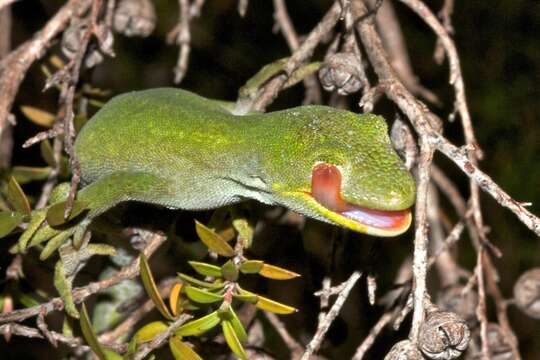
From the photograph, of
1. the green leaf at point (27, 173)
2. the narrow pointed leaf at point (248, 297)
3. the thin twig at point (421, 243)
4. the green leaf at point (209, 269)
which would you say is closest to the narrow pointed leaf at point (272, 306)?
the narrow pointed leaf at point (248, 297)

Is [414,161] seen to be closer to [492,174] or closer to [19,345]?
[492,174]

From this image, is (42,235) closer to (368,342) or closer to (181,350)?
(181,350)

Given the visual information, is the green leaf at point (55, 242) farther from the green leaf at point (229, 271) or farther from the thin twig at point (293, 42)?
the thin twig at point (293, 42)

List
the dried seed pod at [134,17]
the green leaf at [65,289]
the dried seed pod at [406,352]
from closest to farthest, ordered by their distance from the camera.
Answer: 1. the dried seed pod at [406,352]
2. the green leaf at [65,289]
3. the dried seed pod at [134,17]

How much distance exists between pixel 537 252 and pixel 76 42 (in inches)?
103

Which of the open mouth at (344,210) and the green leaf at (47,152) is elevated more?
the open mouth at (344,210)

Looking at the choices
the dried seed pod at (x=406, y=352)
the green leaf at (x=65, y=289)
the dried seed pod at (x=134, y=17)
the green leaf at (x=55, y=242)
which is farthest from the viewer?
the dried seed pod at (x=134, y=17)

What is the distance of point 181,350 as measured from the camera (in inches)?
79.2

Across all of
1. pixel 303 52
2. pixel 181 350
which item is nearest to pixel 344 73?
pixel 303 52

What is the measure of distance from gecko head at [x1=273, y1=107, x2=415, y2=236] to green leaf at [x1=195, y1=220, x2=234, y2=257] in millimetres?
233

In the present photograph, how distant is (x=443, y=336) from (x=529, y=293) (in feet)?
2.71

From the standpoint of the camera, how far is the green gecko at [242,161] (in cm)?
198

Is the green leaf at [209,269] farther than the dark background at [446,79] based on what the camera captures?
No

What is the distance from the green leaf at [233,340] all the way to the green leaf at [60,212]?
1.77 feet
